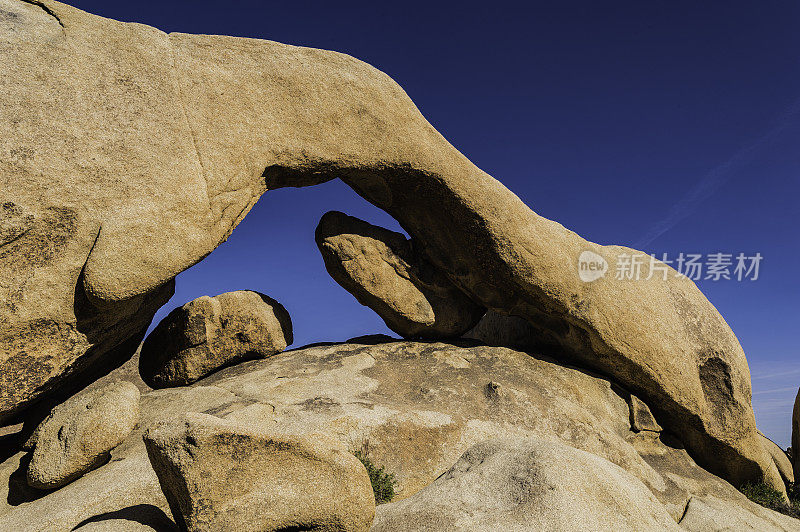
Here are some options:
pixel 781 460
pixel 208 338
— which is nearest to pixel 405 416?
pixel 208 338

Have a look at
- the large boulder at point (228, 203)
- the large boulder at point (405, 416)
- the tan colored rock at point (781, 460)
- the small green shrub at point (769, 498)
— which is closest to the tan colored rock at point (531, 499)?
the large boulder at point (405, 416)

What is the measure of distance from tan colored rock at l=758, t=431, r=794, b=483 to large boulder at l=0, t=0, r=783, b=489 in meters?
2.02

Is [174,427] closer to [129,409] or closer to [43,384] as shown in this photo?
[129,409]

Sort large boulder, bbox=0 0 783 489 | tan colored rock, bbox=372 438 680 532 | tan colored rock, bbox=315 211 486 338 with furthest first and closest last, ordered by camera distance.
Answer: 1. tan colored rock, bbox=315 211 486 338
2. large boulder, bbox=0 0 783 489
3. tan colored rock, bbox=372 438 680 532

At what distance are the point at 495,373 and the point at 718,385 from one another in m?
5.61

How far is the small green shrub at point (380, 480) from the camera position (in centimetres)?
703

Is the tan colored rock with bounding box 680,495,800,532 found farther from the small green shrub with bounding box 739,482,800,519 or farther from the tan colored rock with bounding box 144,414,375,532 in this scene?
the tan colored rock with bounding box 144,414,375,532

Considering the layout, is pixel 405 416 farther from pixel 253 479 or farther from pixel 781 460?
pixel 781 460

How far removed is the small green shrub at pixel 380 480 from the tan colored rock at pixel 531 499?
4.37 ft

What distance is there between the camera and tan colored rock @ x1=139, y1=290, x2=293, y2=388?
9594 millimetres

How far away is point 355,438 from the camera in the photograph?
7574mm

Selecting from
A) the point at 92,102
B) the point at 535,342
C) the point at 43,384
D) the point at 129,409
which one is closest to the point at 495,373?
the point at 535,342

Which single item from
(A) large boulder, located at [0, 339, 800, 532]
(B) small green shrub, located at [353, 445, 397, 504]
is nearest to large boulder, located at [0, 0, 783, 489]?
(A) large boulder, located at [0, 339, 800, 532]

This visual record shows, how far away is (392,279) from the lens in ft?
36.1
